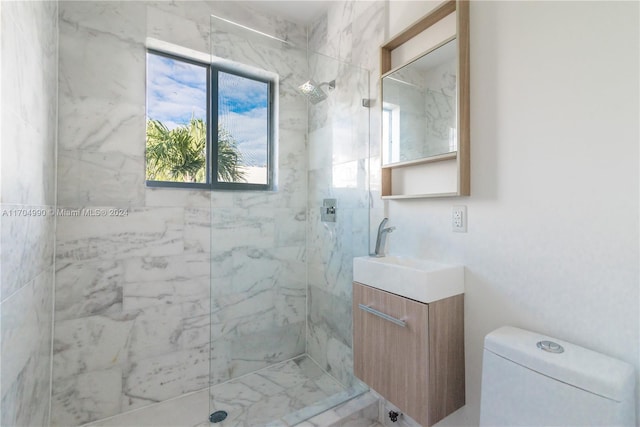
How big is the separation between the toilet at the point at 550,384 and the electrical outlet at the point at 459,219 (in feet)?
1.40

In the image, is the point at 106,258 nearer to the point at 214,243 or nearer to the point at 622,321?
the point at 214,243

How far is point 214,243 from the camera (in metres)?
1.56

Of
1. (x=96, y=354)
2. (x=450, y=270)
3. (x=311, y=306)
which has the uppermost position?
(x=450, y=270)

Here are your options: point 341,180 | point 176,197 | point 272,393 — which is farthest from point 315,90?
point 272,393

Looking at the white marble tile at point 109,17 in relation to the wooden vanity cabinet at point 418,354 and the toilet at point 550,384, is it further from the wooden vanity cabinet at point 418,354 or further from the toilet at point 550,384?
the toilet at point 550,384

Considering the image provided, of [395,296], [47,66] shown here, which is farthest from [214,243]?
[47,66]

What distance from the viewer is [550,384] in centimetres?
86

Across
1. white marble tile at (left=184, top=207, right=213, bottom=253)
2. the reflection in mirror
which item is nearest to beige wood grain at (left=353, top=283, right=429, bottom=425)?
the reflection in mirror

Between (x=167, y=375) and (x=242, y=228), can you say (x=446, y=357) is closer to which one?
(x=242, y=228)

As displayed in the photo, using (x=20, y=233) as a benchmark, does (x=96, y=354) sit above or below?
below

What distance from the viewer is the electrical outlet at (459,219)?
1287mm

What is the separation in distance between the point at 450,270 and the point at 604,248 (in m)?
0.49

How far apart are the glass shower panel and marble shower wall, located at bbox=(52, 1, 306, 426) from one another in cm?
1

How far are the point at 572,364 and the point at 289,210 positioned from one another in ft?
4.55
